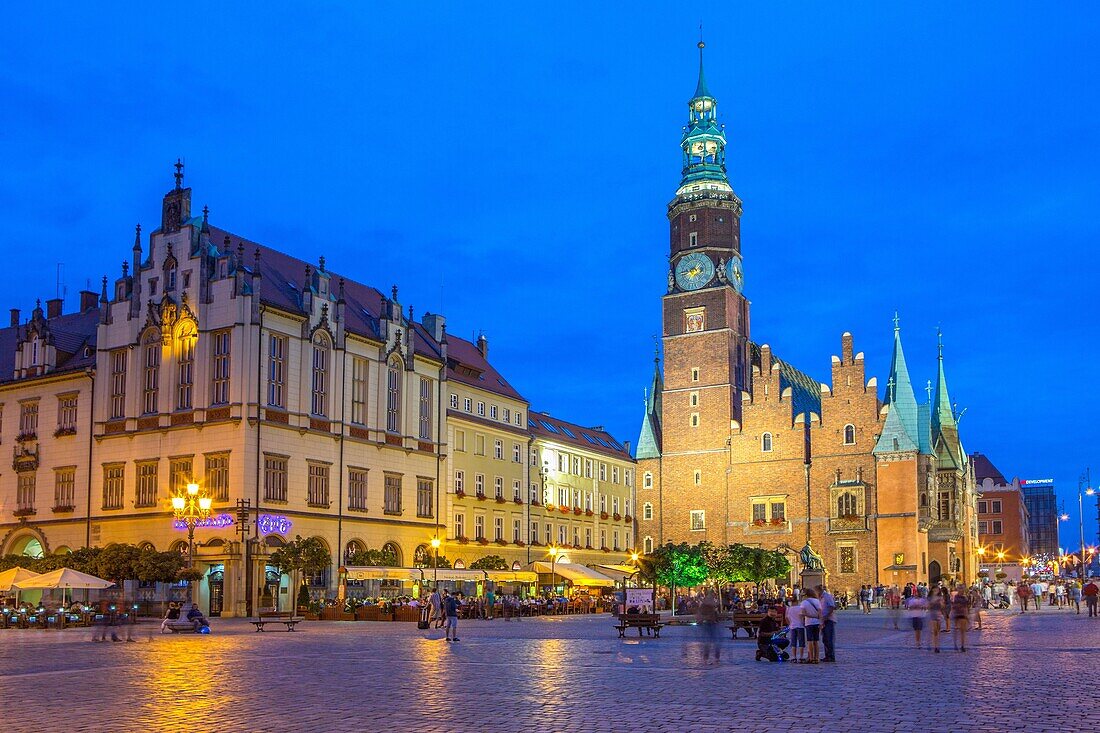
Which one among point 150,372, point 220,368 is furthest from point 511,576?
point 150,372

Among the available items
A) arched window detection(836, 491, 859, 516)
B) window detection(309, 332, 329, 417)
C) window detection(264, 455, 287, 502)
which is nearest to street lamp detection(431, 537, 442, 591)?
window detection(264, 455, 287, 502)

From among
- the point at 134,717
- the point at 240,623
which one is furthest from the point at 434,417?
the point at 134,717

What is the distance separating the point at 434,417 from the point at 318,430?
1028 centimetres

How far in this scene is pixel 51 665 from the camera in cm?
2533

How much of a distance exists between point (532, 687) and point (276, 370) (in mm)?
40285

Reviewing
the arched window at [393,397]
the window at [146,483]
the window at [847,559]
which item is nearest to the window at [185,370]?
the window at [146,483]

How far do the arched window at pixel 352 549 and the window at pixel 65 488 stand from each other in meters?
15.1

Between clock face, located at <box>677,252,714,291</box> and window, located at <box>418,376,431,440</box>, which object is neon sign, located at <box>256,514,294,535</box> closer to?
window, located at <box>418,376,431,440</box>

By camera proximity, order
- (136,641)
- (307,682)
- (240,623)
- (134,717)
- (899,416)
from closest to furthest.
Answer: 1. (134,717)
2. (307,682)
3. (136,641)
4. (240,623)
5. (899,416)

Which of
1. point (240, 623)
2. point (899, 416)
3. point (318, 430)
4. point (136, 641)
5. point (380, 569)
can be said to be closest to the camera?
point (136, 641)

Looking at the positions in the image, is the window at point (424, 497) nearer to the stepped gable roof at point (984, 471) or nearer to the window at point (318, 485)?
the window at point (318, 485)

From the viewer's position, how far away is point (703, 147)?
328 feet

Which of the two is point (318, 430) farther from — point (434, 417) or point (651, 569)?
point (651, 569)

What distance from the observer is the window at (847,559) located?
84625 millimetres
